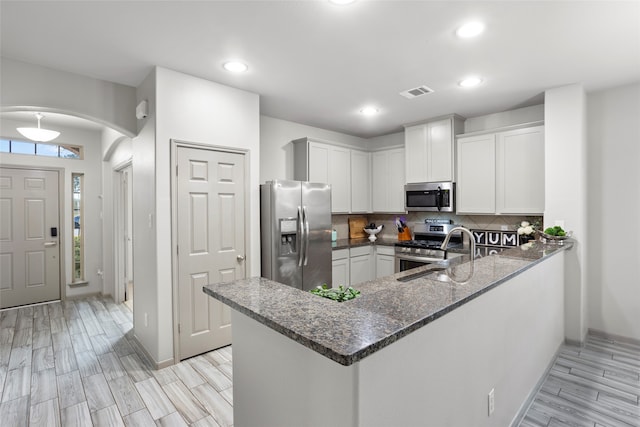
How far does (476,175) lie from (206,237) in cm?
323

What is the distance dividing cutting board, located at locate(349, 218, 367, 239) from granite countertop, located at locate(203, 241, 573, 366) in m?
3.42

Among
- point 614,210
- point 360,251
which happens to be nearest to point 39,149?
point 360,251

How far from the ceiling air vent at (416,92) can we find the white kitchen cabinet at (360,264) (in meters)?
2.15

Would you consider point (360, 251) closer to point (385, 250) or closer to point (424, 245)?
point (385, 250)

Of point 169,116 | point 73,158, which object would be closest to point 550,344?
point 169,116

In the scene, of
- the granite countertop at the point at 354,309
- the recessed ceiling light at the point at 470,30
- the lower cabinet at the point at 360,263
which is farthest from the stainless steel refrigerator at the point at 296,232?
the recessed ceiling light at the point at 470,30

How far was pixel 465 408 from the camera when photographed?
56.9 inches

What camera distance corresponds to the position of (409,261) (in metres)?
4.27

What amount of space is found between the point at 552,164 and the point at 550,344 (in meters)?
1.70

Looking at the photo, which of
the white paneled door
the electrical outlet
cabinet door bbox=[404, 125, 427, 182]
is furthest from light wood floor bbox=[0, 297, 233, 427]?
cabinet door bbox=[404, 125, 427, 182]

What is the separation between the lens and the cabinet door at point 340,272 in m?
4.28

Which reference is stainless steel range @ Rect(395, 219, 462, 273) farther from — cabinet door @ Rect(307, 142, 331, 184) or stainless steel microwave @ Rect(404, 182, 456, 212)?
cabinet door @ Rect(307, 142, 331, 184)

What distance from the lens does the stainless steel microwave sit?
4.15m

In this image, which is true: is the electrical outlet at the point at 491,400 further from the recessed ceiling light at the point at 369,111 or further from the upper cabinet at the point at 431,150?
the recessed ceiling light at the point at 369,111
